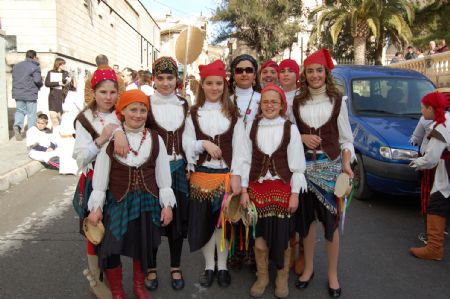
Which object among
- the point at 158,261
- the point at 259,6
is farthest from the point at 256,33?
the point at 158,261

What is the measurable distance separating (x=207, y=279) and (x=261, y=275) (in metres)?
0.50

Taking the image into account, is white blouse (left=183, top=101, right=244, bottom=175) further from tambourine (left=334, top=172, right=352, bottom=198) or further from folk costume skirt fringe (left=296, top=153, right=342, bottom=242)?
tambourine (left=334, top=172, right=352, bottom=198)

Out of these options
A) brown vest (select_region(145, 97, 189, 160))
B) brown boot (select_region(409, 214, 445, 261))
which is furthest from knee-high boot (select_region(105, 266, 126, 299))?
brown boot (select_region(409, 214, 445, 261))

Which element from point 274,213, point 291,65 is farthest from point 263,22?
point 274,213

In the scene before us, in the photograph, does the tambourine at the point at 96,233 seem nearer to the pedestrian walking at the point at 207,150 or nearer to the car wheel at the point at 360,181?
the pedestrian walking at the point at 207,150

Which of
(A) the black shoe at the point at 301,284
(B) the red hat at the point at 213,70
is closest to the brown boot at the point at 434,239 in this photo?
(A) the black shoe at the point at 301,284

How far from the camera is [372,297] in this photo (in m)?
3.43

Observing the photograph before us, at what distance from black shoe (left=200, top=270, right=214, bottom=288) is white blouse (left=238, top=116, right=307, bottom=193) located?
3.06 ft

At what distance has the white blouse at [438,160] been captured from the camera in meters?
4.04

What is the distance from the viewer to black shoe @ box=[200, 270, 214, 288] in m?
3.62

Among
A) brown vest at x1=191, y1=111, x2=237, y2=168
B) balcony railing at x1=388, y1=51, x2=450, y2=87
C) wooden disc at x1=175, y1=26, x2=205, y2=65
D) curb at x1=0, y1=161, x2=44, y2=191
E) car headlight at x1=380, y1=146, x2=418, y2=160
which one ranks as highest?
balcony railing at x1=388, y1=51, x2=450, y2=87

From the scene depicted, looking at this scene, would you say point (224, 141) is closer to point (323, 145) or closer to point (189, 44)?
point (323, 145)

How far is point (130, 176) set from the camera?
2963 millimetres

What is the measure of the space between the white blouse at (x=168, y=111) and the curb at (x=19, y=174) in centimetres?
444
